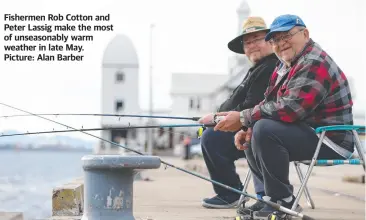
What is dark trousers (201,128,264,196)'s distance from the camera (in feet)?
21.0

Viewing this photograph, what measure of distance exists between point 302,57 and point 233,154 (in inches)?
66.5

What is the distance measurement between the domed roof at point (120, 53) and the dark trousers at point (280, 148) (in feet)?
246

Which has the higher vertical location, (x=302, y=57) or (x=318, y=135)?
(x=302, y=57)

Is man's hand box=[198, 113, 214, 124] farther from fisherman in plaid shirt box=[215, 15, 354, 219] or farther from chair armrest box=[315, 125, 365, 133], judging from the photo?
chair armrest box=[315, 125, 365, 133]

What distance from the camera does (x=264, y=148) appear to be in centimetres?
493

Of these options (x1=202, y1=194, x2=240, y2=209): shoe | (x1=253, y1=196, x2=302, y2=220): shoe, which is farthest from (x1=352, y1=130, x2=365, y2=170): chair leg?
(x1=202, y1=194, x2=240, y2=209): shoe

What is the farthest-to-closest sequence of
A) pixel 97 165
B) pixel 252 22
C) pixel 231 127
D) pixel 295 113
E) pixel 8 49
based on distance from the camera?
1. pixel 8 49
2. pixel 252 22
3. pixel 231 127
4. pixel 295 113
5. pixel 97 165

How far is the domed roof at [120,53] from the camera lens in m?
80.1

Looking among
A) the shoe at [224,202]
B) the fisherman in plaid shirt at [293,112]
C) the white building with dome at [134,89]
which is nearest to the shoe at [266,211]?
the fisherman in plaid shirt at [293,112]

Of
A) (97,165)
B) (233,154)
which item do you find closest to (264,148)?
(97,165)

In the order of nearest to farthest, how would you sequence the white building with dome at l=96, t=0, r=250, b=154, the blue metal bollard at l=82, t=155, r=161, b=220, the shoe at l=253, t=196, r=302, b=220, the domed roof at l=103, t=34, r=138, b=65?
the blue metal bollard at l=82, t=155, r=161, b=220
the shoe at l=253, t=196, r=302, b=220
the white building with dome at l=96, t=0, r=250, b=154
the domed roof at l=103, t=34, r=138, b=65

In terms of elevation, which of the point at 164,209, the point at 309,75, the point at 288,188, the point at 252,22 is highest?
the point at 252,22

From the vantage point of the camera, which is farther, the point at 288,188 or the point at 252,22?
the point at 252,22

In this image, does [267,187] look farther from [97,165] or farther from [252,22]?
[252,22]
